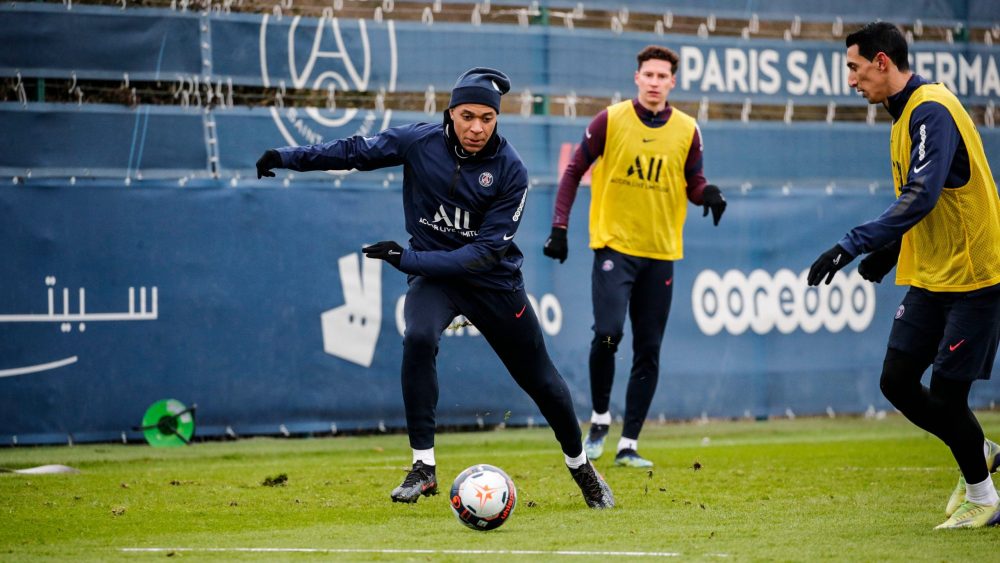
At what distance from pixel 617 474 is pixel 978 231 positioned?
3.11 meters

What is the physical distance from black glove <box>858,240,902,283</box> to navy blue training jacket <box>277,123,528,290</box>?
1734mm

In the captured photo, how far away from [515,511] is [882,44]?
9.48 ft

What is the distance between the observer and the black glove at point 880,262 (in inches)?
274

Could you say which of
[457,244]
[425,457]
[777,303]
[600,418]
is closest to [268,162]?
[457,244]

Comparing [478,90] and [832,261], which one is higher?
[478,90]

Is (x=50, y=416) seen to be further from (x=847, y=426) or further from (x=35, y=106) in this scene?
(x=847, y=426)

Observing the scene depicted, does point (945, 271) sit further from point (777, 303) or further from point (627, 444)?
point (777, 303)

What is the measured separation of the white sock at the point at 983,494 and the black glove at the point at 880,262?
114 cm

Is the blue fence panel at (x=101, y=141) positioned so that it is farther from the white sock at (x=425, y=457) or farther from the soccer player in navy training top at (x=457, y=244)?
the white sock at (x=425, y=457)

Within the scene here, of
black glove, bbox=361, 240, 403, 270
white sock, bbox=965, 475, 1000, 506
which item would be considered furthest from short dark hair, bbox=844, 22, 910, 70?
black glove, bbox=361, 240, 403, 270

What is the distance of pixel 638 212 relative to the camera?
9.42 meters

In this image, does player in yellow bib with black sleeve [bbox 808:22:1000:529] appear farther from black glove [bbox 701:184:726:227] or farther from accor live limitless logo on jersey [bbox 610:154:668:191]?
accor live limitless logo on jersey [bbox 610:154:668:191]

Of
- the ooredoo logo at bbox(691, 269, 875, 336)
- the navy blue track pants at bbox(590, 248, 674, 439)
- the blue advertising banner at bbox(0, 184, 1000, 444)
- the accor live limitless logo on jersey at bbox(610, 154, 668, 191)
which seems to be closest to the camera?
the navy blue track pants at bbox(590, 248, 674, 439)

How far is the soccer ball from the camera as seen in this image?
20.5 ft
